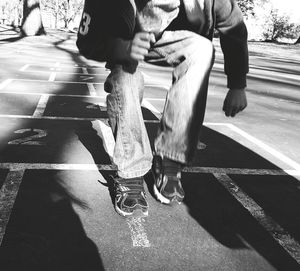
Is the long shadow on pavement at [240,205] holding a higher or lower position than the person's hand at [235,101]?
lower

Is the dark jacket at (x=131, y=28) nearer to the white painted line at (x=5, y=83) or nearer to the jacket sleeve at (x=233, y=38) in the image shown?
the jacket sleeve at (x=233, y=38)

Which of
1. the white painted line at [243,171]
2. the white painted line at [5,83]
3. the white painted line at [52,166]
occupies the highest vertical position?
the white painted line at [243,171]

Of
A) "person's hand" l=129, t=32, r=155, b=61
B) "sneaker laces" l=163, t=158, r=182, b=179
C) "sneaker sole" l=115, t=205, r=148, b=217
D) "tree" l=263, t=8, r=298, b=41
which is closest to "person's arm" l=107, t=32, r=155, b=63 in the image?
"person's hand" l=129, t=32, r=155, b=61

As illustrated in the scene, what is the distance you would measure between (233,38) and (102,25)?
37.4 inches

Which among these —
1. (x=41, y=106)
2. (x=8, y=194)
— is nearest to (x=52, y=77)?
(x=41, y=106)

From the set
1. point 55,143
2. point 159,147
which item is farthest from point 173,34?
point 55,143

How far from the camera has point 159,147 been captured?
8.08 feet

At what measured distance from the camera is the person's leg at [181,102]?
7.64ft

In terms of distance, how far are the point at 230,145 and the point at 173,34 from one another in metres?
1.98

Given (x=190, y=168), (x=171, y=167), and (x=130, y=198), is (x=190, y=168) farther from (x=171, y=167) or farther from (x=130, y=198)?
(x=130, y=198)

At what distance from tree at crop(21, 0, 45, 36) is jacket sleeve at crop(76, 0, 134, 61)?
2256 centimetres

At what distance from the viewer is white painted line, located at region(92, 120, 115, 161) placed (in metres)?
3.53

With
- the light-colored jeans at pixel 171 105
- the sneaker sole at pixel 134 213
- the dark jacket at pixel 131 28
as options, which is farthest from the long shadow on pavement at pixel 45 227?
the dark jacket at pixel 131 28

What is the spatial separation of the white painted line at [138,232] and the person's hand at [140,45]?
99 cm
